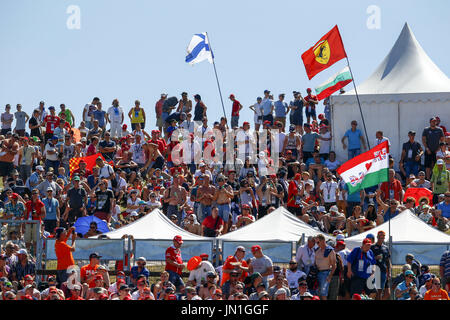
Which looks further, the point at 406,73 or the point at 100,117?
the point at 100,117

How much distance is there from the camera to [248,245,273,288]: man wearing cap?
63.3ft

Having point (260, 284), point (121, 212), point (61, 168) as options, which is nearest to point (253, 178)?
point (121, 212)

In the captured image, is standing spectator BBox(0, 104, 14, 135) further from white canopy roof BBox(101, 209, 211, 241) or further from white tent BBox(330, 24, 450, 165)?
white canopy roof BBox(101, 209, 211, 241)

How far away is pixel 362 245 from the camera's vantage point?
753 inches

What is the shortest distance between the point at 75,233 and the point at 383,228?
5.91m

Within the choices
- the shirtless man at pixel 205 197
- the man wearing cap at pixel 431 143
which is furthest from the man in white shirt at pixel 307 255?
the man wearing cap at pixel 431 143

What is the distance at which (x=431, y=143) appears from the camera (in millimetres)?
27281

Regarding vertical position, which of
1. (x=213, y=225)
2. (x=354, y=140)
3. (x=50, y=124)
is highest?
(x=50, y=124)

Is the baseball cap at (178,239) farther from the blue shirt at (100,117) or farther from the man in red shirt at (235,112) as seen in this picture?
the man in red shirt at (235,112)

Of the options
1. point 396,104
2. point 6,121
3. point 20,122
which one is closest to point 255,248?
point 396,104

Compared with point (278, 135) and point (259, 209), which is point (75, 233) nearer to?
point (259, 209)

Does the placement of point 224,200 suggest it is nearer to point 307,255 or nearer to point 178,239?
point 178,239

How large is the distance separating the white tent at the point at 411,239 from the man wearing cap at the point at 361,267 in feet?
1.68

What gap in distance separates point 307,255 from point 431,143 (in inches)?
351
